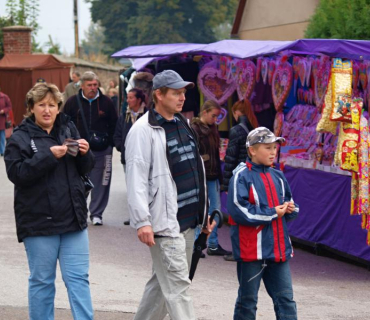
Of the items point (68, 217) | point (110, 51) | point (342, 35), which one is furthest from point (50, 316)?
point (110, 51)

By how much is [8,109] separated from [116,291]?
13.9 metres

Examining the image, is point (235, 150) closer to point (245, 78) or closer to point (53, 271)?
point (245, 78)

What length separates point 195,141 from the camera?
553 centimetres

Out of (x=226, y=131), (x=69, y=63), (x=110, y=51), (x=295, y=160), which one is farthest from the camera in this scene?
(x=110, y=51)

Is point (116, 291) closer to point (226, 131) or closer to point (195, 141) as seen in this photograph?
point (195, 141)

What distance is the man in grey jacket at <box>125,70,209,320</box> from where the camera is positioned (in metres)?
5.20

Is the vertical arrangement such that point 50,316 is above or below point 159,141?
below

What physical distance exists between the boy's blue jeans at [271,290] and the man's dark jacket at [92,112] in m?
5.36

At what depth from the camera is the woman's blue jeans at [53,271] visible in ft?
17.7

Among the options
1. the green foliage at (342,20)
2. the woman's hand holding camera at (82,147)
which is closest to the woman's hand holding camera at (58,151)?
the woman's hand holding camera at (82,147)

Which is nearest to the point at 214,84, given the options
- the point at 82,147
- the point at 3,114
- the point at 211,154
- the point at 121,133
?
the point at 121,133

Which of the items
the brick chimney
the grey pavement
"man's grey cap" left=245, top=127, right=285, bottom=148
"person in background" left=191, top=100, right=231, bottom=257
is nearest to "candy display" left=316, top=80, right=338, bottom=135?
"person in background" left=191, top=100, right=231, bottom=257

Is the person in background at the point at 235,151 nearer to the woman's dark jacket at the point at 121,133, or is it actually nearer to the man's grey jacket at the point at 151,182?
the woman's dark jacket at the point at 121,133

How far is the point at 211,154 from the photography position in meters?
9.25
